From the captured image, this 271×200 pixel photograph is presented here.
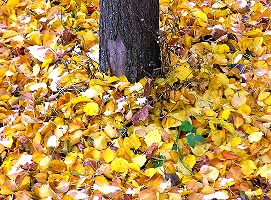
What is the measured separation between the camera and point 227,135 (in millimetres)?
2553

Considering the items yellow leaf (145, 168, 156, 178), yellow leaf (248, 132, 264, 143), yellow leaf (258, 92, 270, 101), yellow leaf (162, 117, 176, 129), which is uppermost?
yellow leaf (258, 92, 270, 101)

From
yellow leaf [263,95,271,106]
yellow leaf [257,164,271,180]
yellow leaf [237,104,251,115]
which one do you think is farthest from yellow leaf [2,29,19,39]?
yellow leaf [257,164,271,180]

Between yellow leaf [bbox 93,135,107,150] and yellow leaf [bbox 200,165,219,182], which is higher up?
yellow leaf [bbox 93,135,107,150]

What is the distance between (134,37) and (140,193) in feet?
2.96

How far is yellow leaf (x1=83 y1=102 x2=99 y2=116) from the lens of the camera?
260cm

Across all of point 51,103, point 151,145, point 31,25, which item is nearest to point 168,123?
point 151,145

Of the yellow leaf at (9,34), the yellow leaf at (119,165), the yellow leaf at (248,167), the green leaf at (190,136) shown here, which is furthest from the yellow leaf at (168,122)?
the yellow leaf at (9,34)

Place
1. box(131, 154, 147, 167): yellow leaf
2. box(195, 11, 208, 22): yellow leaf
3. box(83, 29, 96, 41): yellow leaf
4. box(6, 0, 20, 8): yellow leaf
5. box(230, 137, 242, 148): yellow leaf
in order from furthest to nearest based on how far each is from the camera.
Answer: box(6, 0, 20, 8): yellow leaf, box(195, 11, 208, 22): yellow leaf, box(83, 29, 96, 41): yellow leaf, box(230, 137, 242, 148): yellow leaf, box(131, 154, 147, 167): yellow leaf

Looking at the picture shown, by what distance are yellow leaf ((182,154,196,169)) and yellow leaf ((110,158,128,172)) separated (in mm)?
305

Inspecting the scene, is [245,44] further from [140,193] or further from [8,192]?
[8,192]

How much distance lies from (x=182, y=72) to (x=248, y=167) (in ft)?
2.38

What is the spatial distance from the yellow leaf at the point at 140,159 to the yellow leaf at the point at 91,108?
363mm

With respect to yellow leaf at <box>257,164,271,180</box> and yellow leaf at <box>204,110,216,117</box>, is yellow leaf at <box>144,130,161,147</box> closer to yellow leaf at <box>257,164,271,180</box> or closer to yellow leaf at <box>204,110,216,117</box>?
yellow leaf at <box>204,110,216,117</box>

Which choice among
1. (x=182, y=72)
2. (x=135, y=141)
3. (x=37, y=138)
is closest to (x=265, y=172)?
(x=135, y=141)
